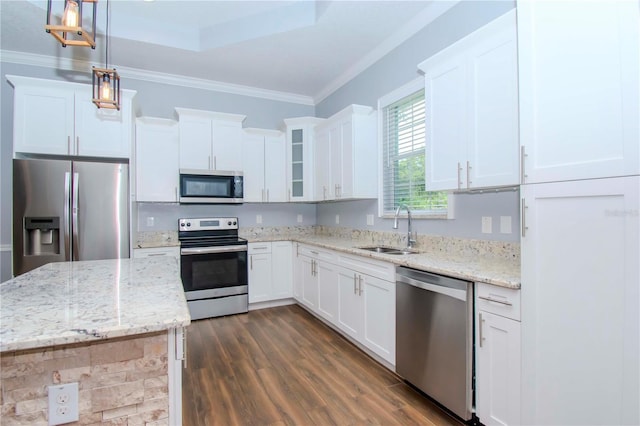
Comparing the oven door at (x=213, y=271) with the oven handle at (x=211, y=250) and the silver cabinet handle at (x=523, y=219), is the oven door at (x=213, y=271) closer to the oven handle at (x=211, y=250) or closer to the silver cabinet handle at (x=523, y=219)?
the oven handle at (x=211, y=250)

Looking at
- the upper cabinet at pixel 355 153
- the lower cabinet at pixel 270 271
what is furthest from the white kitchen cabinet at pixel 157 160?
the upper cabinet at pixel 355 153

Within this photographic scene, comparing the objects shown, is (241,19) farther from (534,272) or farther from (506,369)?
(506,369)

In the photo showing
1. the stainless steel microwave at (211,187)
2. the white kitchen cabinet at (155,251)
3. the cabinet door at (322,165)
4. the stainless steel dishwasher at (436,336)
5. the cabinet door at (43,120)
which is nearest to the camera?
the stainless steel dishwasher at (436,336)

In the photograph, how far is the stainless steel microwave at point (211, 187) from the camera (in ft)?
12.7

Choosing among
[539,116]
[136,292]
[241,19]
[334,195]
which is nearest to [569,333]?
[539,116]

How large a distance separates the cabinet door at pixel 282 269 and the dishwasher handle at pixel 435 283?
2153 mm

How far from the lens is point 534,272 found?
152cm

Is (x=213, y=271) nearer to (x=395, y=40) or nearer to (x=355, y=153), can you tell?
(x=355, y=153)

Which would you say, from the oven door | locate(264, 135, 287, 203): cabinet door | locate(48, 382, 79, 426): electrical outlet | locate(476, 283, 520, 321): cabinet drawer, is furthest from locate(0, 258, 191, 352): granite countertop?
locate(264, 135, 287, 203): cabinet door

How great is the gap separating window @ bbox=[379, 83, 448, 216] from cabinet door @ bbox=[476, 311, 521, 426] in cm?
117

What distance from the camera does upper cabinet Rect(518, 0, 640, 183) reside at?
48.0 inches

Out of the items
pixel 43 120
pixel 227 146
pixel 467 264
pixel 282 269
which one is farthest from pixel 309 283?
pixel 43 120

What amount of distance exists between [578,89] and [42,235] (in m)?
3.97

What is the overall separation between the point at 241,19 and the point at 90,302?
308cm
